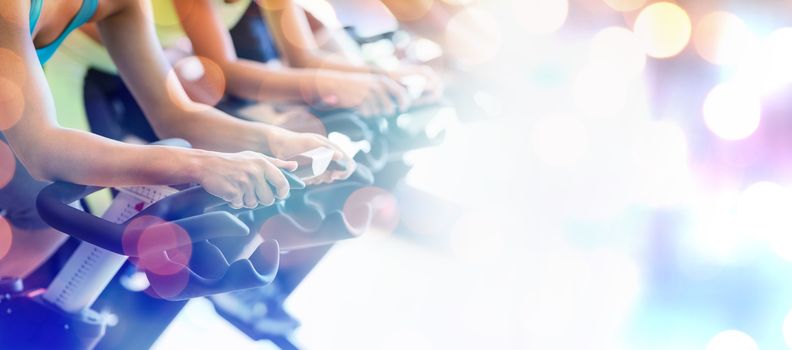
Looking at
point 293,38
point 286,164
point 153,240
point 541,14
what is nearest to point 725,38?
point 541,14

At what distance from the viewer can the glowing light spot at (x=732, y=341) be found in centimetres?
133

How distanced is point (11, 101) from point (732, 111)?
4.36ft

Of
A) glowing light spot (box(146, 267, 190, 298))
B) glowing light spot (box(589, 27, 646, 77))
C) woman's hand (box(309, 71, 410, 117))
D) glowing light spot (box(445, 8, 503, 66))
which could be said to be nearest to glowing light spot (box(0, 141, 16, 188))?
glowing light spot (box(146, 267, 190, 298))

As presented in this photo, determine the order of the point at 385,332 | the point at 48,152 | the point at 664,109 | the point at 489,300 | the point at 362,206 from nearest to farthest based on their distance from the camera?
the point at 48,152, the point at 362,206, the point at 385,332, the point at 489,300, the point at 664,109

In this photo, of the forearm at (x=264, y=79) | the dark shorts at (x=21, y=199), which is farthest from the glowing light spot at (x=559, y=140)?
the dark shorts at (x=21, y=199)

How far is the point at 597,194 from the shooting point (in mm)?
1573

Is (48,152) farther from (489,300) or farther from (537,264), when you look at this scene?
(537,264)

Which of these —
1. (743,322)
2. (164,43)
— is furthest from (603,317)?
(164,43)

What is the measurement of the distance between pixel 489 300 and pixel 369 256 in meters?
0.24

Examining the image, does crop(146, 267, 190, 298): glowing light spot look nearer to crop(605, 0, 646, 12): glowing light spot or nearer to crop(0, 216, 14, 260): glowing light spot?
crop(0, 216, 14, 260): glowing light spot

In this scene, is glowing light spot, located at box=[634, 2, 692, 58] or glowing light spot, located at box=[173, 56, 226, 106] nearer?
glowing light spot, located at box=[173, 56, 226, 106]

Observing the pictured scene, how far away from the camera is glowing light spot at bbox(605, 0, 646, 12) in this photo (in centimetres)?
147

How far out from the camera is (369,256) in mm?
1300

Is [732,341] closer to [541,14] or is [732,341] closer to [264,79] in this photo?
[541,14]
